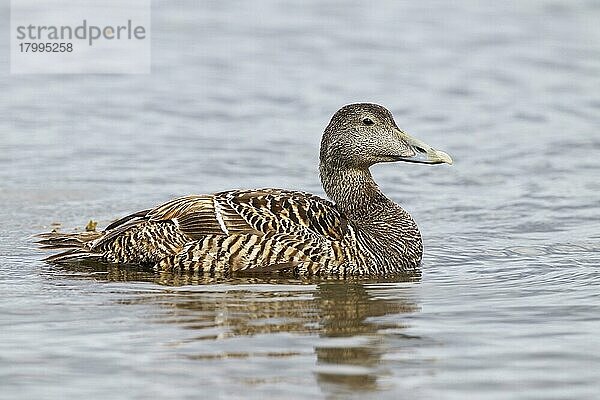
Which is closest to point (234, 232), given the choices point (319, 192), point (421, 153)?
point (421, 153)

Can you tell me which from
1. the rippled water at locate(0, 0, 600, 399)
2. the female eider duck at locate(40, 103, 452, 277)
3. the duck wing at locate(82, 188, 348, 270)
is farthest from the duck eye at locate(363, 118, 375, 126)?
the rippled water at locate(0, 0, 600, 399)

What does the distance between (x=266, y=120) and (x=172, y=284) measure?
6.13 metres

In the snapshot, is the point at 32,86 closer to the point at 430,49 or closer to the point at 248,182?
the point at 248,182

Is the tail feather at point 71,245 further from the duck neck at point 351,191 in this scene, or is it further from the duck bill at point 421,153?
the duck bill at point 421,153

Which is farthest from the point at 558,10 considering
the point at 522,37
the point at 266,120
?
the point at 266,120

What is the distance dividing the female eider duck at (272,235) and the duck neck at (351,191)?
0.65 ft

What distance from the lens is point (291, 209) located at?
966 cm

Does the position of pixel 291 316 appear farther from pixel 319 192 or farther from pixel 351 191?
pixel 319 192

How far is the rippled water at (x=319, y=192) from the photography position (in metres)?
7.27

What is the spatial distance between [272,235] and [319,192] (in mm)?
3233

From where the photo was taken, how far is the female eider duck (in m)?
9.54

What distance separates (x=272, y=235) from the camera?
9.55 metres

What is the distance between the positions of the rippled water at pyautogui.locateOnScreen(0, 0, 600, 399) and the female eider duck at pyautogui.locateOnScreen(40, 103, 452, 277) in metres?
0.21

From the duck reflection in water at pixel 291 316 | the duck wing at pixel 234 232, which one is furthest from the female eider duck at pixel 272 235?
the duck reflection in water at pixel 291 316
